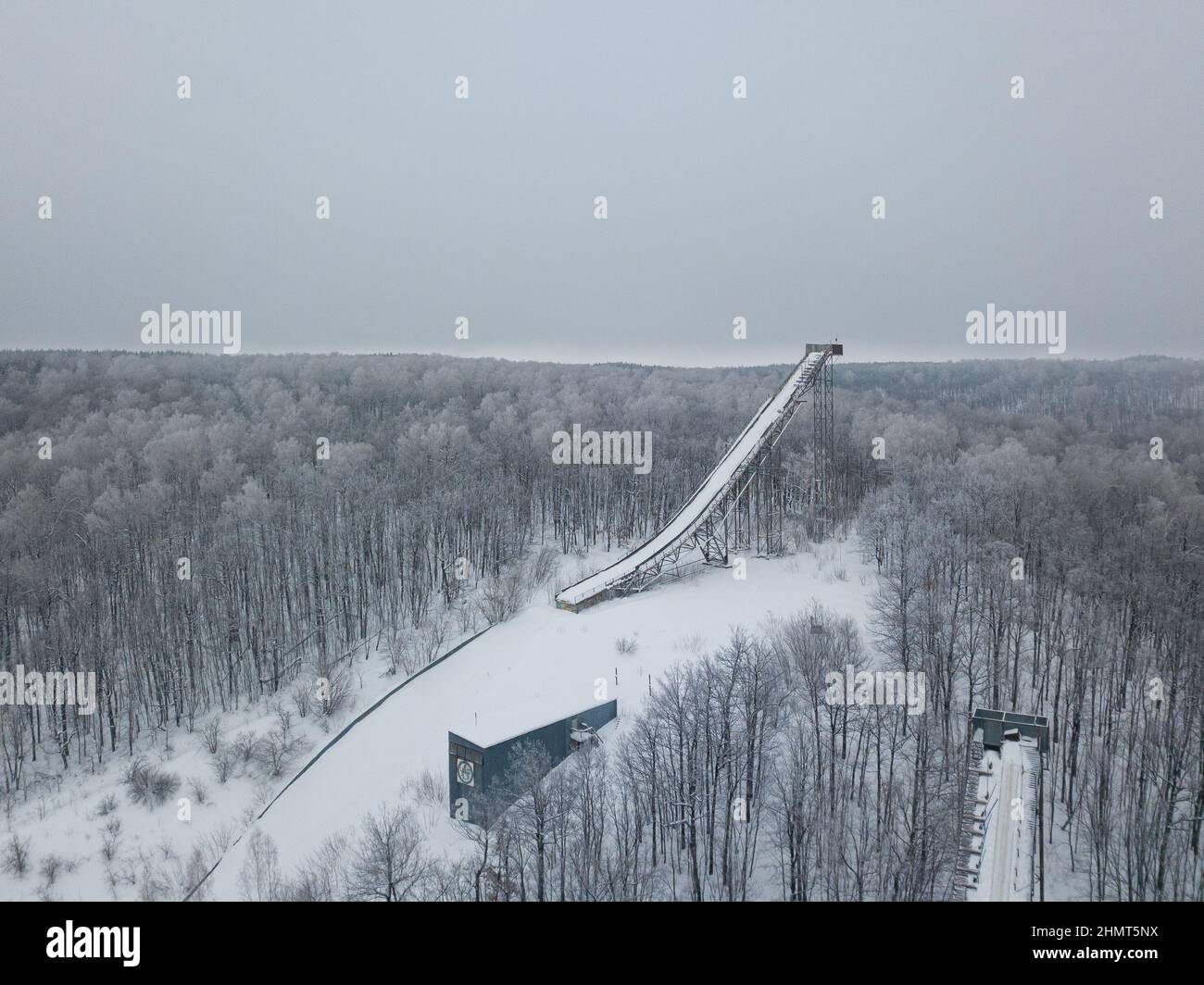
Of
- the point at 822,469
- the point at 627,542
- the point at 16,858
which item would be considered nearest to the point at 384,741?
the point at 16,858

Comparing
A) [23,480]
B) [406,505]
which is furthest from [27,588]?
[406,505]

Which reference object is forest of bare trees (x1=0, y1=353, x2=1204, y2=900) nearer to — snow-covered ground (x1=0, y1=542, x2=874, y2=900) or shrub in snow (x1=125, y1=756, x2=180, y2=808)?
snow-covered ground (x1=0, y1=542, x2=874, y2=900)

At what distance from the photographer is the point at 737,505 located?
118 feet

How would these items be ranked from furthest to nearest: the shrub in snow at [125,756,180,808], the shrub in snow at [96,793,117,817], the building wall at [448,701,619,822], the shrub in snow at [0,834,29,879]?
the shrub in snow at [125,756,180,808] < the shrub in snow at [96,793,117,817] < the shrub in snow at [0,834,29,879] < the building wall at [448,701,619,822]

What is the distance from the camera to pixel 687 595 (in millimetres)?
31016

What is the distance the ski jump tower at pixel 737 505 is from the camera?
32.5 metres

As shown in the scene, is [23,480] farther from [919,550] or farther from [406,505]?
[919,550]

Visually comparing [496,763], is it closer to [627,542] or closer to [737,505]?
[737,505]

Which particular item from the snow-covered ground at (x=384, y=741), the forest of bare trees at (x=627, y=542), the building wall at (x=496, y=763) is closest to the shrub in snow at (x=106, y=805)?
the snow-covered ground at (x=384, y=741)

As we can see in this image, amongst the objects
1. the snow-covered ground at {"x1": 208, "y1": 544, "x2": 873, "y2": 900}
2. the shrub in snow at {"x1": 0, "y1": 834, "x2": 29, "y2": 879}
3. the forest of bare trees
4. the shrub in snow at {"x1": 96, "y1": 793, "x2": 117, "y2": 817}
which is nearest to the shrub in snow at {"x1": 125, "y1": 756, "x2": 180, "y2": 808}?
the shrub in snow at {"x1": 96, "y1": 793, "x2": 117, "y2": 817}

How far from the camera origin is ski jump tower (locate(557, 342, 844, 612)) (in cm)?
3250

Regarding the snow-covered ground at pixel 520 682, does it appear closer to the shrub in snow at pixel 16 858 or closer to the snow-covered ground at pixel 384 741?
the snow-covered ground at pixel 384 741

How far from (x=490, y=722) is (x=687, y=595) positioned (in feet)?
38.9

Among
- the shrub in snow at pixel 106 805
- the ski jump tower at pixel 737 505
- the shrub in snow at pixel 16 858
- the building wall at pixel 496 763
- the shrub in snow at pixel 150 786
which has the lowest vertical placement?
the shrub in snow at pixel 16 858
